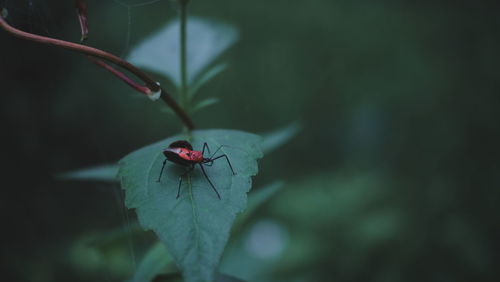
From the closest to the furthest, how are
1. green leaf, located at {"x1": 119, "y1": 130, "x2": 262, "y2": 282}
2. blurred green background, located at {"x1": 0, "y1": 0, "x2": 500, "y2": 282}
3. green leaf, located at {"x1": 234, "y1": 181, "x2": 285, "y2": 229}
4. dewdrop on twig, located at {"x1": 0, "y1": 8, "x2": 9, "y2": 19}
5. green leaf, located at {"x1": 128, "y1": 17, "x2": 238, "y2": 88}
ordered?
green leaf, located at {"x1": 119, "y1": 130, "x2": 262, "y2": 282} < dewdrop on twig, located at {"x1": 0, "y1": 8, "x2": 9, "y2": 19} < green leaf, located at {"x1": 234, "y1": 181, "x2": 285, "y2": 229} < green leaf, located at {"x1": 128, "y1": 17, "x2": 238, "y2": 88} < blurred green background, located at {"x1": 0, "y1": 0, "x2": 500, "y2": 282}

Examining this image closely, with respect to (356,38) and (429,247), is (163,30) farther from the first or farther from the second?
(356,38)

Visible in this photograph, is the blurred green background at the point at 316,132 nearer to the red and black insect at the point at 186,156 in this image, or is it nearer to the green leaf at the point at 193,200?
the red and black insect at the point at 186,156

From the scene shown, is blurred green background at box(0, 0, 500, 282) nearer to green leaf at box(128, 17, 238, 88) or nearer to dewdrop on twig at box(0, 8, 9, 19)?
green leaf at box(128, 17, 238, 88)

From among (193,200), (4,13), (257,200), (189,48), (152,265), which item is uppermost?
(189,48)

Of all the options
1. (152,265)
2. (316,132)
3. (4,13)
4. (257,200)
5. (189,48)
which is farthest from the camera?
(316,132)

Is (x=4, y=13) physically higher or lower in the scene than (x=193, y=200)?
higher

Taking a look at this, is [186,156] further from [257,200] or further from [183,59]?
[257,200]

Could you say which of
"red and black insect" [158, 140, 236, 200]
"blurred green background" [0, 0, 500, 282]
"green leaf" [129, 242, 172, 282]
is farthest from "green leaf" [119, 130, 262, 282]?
"blurred green background" [0, 0, 500, 282]

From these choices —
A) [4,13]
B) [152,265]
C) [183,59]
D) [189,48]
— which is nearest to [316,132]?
[189,48]
